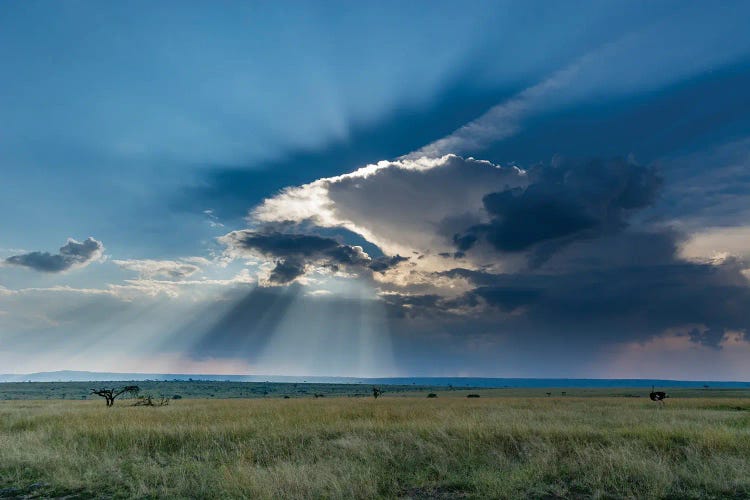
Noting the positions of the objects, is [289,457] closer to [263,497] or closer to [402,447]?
[402,447]

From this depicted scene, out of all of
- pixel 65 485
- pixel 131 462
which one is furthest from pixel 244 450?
pixel 65 485

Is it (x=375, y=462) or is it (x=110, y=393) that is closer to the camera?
(x=375, y=462)

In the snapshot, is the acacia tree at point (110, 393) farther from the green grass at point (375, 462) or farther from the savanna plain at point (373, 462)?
the green grass at point (375, 462)

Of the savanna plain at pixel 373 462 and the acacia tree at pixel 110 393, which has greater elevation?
the savanna plain at pixel 373 462

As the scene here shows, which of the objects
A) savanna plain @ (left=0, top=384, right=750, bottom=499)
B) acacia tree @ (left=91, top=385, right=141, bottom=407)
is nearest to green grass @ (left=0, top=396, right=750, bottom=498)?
savanna plain @ (left=0, top=384, right=750, bottom=499)

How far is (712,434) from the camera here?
51.1 feet

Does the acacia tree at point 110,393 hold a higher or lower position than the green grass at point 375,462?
lower

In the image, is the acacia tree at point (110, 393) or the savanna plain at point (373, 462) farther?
the acacia tree at point (110, 393)

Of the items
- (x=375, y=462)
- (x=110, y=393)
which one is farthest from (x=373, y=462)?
(x=110, y=393)

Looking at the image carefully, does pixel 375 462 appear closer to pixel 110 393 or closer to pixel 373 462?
pixel 373 462

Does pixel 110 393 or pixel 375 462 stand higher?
pixel 375 462

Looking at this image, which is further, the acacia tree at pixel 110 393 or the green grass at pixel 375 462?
the acacia tree at pixel 110 393

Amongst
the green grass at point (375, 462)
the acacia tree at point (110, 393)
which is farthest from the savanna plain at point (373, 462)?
the acacia tree at point (110, 393)

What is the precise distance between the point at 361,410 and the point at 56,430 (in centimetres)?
1408
